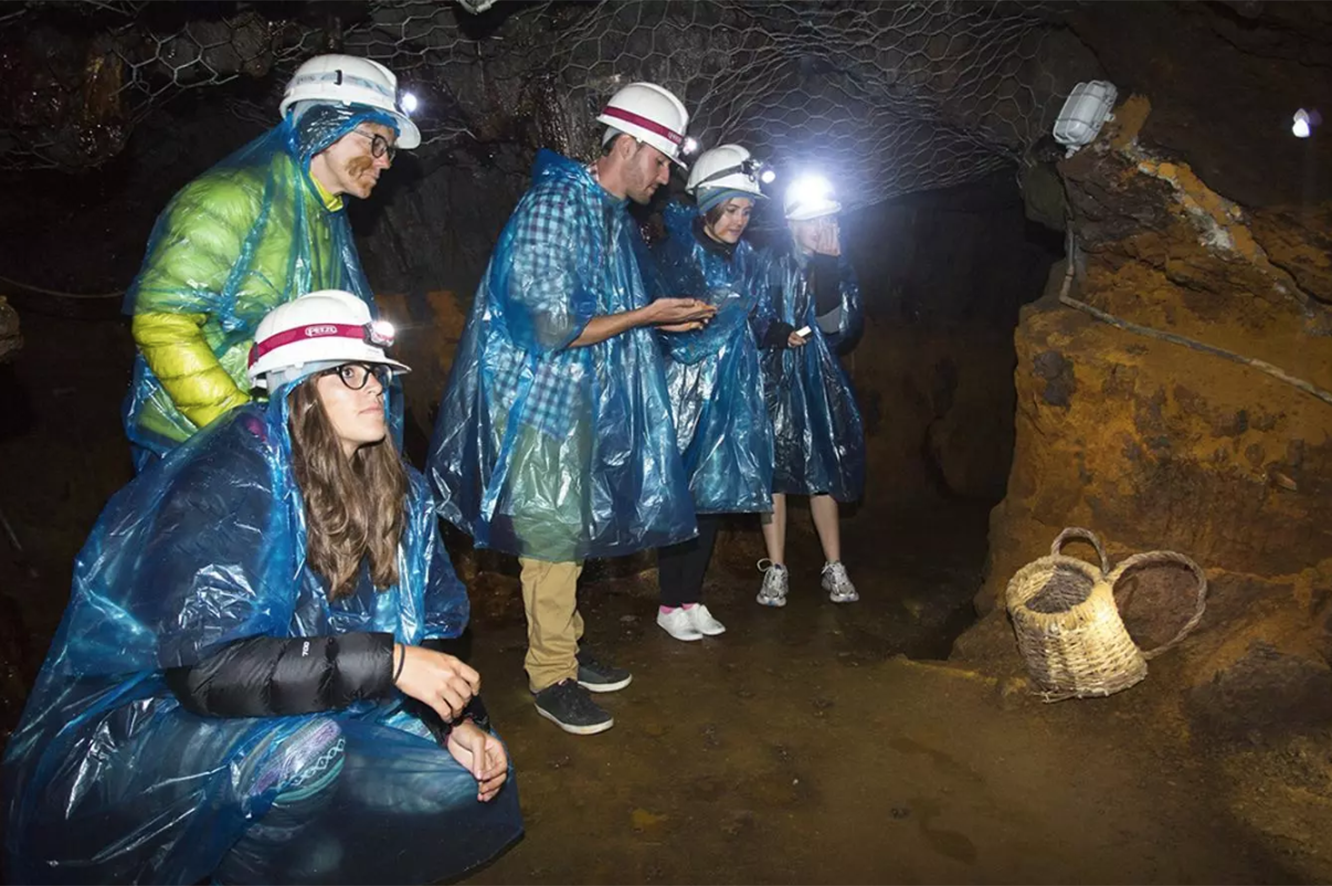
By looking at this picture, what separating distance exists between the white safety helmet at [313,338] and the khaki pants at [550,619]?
1.29 meters

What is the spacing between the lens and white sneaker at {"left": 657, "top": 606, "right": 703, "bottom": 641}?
4055mm

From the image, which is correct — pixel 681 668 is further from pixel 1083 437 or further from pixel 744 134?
pixel 744 134

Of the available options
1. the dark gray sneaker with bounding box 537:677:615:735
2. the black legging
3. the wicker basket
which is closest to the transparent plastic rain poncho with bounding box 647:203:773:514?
the black legging

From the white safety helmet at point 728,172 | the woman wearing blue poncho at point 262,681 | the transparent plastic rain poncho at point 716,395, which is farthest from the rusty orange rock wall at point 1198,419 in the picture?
the woman wearing blue poncho at point 262,681

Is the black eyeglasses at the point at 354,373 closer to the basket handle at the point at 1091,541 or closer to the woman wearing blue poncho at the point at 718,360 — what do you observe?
the woman wearing blue poncho at the point at 718,360

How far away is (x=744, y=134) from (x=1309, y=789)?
361 centimetres

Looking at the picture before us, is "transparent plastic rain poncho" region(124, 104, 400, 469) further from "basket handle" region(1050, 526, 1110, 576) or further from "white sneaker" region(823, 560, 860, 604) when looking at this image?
"white sneaker" region(823, 560, 860, 604)

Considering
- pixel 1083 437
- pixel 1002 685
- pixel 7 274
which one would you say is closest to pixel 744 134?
pixel 1083 437

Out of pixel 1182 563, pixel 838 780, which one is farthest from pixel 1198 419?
pixel 838 780

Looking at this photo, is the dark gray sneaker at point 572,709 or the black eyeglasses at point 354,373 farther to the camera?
the dark gray sneaker at point 572,709

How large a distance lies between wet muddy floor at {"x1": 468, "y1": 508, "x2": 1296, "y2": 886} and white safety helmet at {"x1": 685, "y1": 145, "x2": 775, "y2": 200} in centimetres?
193

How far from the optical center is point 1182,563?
3.36 metres

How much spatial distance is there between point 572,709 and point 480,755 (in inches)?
49.0

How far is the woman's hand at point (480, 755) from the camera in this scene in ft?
6.64
